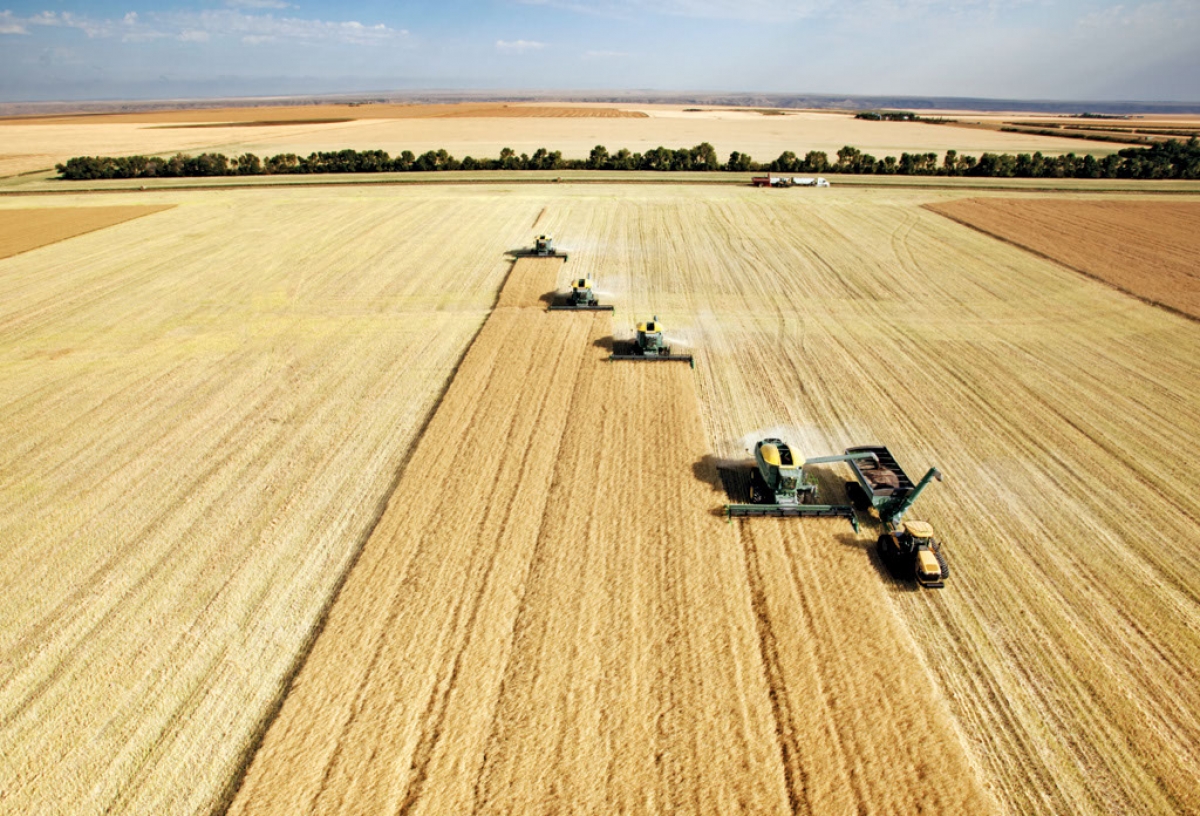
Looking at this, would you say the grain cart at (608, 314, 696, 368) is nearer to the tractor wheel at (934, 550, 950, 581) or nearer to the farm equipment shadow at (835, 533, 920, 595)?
the farm equipment shadow at (835, 533, 920, 595)

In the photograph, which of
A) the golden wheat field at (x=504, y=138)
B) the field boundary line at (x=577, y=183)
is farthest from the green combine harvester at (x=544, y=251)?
the golden wheat field at (x=504, y=138)

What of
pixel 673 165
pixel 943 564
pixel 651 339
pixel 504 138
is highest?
pixel 504 138

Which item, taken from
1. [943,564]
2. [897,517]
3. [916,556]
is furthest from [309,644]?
[897,517]

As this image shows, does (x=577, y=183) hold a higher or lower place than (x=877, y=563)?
higher

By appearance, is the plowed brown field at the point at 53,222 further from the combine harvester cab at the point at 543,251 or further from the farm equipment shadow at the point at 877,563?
the farm equipment shadow at the point at 877,563

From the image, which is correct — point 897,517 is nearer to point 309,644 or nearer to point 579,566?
point 579,566

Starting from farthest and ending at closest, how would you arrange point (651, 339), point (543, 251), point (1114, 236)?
point (1114, 236)
point (543, 251)
point (651, 339)

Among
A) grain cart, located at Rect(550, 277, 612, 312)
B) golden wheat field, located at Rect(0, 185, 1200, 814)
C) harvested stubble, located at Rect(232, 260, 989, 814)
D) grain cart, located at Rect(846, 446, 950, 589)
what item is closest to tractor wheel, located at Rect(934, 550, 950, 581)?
grain cart, located at Rect(846, 446, 950, 589)
